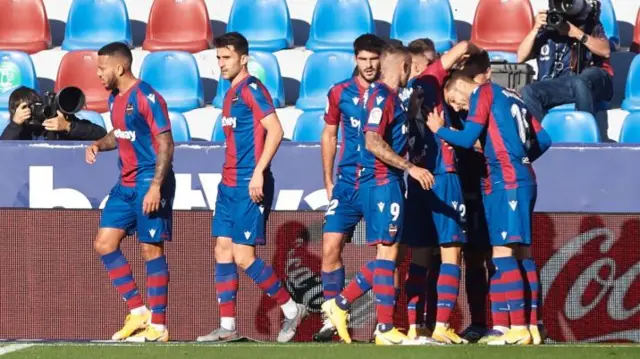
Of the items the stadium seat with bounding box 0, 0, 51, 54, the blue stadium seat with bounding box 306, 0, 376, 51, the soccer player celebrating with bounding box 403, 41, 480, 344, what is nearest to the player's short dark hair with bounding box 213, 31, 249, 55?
the soccer player celebrating with bounding box 403, 41, 480, 344

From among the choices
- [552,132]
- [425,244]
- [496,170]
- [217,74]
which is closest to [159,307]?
[425,244]

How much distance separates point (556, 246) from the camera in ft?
31.0

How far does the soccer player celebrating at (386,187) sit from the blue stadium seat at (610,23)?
16.3 feet

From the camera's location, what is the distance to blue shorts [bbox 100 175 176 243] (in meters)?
8.59

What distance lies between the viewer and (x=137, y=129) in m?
8.62

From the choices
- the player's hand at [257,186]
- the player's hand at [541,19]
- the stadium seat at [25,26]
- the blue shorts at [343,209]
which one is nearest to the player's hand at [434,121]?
the blue shorts at [343,209]

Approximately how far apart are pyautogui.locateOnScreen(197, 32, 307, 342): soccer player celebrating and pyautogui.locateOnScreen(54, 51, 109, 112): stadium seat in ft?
13.1

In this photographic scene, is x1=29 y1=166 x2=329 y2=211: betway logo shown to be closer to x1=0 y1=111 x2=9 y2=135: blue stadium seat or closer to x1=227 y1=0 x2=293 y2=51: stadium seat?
x1=0 y1=111 x2=9 y2=135: blue stadium seat

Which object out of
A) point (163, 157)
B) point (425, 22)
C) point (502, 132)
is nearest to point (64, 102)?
point (163, 157)

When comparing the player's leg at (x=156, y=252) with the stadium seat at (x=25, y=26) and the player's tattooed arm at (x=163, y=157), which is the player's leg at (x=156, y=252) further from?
the stadium seat at (x=25, y=26)

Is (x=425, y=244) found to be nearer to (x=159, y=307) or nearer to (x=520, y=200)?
(x=520, y=200)

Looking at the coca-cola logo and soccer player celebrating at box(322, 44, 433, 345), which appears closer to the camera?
soccer player celebrating at box(322, 44, 433, 345)

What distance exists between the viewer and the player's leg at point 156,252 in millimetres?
8594

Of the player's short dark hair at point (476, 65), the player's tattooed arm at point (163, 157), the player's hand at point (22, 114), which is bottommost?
the player's hand at point (22, 114)
